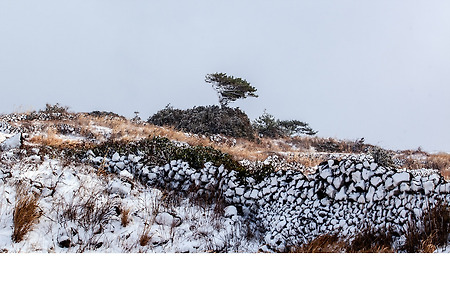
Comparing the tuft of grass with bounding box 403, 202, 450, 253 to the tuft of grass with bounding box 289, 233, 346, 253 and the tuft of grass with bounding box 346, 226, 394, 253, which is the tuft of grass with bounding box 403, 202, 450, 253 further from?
the tuft of grass with bounding box 289, 233, 346, 253

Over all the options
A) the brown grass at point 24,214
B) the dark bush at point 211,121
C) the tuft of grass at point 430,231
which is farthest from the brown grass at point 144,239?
the dark bush at point 211,121

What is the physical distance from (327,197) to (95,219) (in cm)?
226

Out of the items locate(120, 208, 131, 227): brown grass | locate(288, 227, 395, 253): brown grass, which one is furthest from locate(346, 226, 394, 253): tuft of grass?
locate(120, 208, 131, 227): brown grass

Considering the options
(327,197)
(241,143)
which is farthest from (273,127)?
(327,197)

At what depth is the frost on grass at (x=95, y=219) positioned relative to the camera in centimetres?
232

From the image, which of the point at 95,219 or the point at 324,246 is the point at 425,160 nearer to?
the point at 324,246

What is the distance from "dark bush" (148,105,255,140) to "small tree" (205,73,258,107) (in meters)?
1.24

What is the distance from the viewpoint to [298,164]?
18.4ft

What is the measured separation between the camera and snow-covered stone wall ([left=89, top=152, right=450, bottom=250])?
2617 millimetres

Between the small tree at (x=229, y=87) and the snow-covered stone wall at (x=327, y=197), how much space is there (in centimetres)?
220

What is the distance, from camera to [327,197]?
316cm

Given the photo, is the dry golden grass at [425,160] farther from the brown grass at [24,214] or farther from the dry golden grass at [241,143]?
the brown grass at [24,214]
